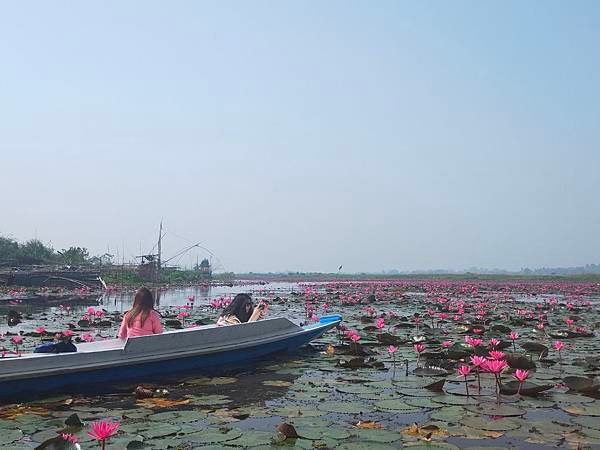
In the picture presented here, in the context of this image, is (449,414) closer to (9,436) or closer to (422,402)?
(422,402)

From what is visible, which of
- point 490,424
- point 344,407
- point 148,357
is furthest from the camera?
point 148,357

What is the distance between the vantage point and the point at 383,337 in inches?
388

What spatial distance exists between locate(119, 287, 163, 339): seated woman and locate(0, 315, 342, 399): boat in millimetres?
285

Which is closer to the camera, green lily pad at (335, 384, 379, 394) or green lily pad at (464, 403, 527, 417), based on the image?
green lily pad at (464, 403, 527, 417)

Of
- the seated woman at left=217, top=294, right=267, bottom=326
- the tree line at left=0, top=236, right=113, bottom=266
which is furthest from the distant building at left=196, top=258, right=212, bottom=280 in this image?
the seated woman at left=217, top=294, right=267, bottom=326

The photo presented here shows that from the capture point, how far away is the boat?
5957 millimetres

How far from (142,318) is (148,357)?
64cm

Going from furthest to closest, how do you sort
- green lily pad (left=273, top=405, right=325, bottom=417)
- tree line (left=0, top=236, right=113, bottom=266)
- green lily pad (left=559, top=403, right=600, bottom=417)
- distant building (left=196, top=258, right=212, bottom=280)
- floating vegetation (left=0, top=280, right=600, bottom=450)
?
distant building (left=196, top=258, right=212, bottom=280)
tree line (left=0, top=236, right=113, bottom=266)
green lily pad (left=273, top=405, right=325, bottom=417)
green lily pad (left=559, top=403, right=600, bottom=417)
floating vegetation (left=0, top=280, right=600, bottom=450)

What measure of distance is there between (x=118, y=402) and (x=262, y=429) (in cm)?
187

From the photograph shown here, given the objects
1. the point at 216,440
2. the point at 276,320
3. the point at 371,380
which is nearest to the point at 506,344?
the point at 371,380

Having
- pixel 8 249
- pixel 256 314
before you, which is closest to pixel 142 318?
pixel 256 314

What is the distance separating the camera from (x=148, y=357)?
6977 mm

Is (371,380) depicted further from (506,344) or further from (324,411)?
(506,344)

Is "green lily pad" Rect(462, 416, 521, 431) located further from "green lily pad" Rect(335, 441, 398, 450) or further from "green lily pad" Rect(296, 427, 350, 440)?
"green lily pad" Rect(296, 427, 350, 440)
